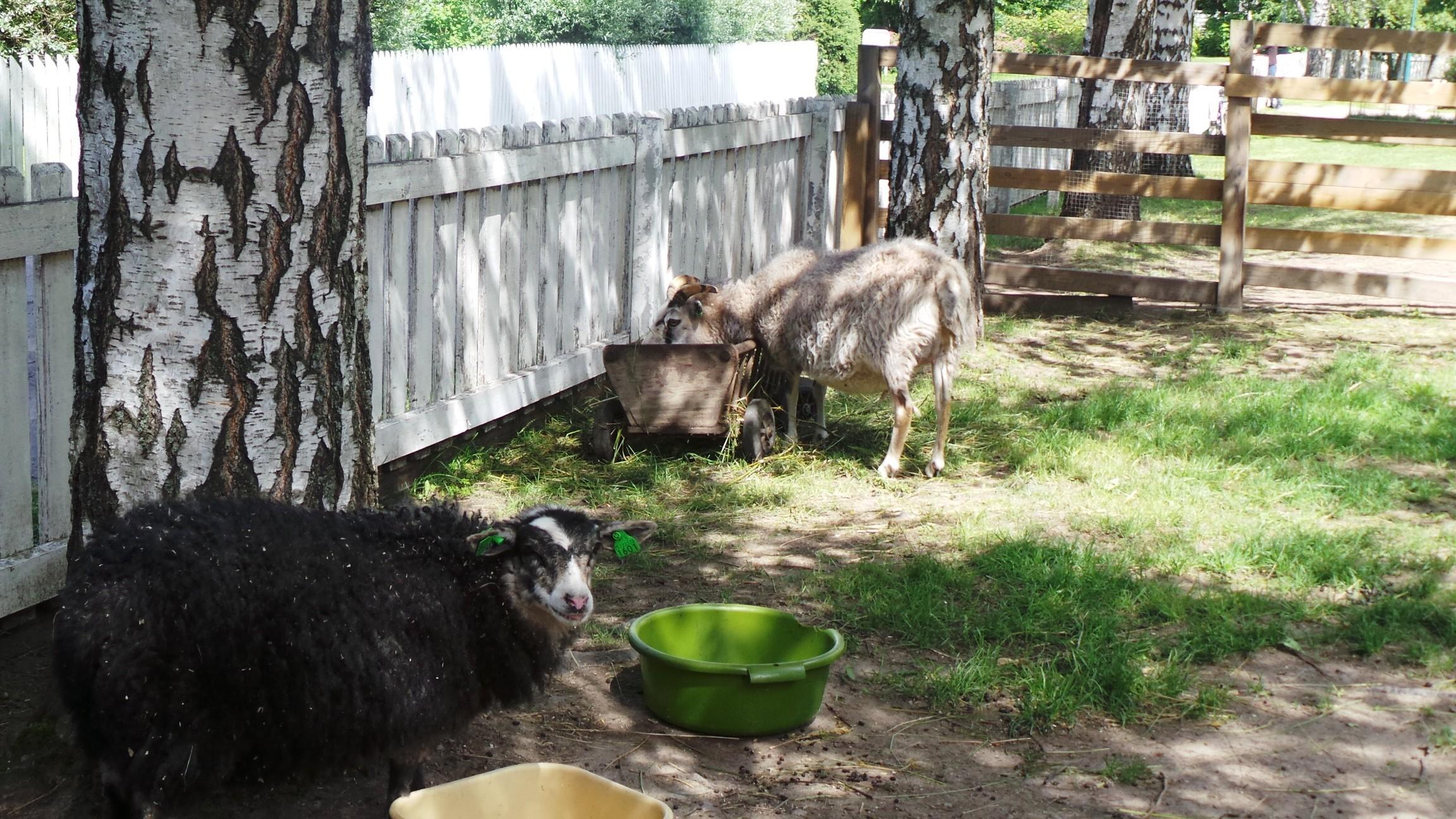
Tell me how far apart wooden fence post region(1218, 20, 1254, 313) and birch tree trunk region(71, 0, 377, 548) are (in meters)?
8.18

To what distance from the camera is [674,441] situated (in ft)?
23.6

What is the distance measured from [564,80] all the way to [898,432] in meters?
18.2

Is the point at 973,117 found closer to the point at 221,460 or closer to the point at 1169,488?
the point at 1169,488

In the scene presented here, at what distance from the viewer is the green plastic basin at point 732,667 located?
13.0 feet

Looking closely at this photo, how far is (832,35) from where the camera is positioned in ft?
123

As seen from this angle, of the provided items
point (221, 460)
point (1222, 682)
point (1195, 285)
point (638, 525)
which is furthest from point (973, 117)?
point (221, 460)

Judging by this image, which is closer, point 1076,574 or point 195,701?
point 195,701

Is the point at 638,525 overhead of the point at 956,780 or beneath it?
overhead

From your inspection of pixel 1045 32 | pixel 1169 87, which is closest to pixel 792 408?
pixel 1169 87

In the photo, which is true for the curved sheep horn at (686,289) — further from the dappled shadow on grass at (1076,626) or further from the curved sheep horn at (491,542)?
the curved sheep horn at (491,542)

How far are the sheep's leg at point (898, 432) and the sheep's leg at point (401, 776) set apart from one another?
365cm

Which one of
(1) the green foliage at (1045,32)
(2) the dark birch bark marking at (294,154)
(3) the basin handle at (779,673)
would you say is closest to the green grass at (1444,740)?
(3) the basin handle at (779,673)

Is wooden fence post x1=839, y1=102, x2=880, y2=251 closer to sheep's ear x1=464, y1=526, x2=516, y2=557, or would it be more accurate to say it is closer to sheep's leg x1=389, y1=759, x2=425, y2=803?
sheep's ear x1=464, y1=526, x2=516, y2=557

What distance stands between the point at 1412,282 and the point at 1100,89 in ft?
12.2
